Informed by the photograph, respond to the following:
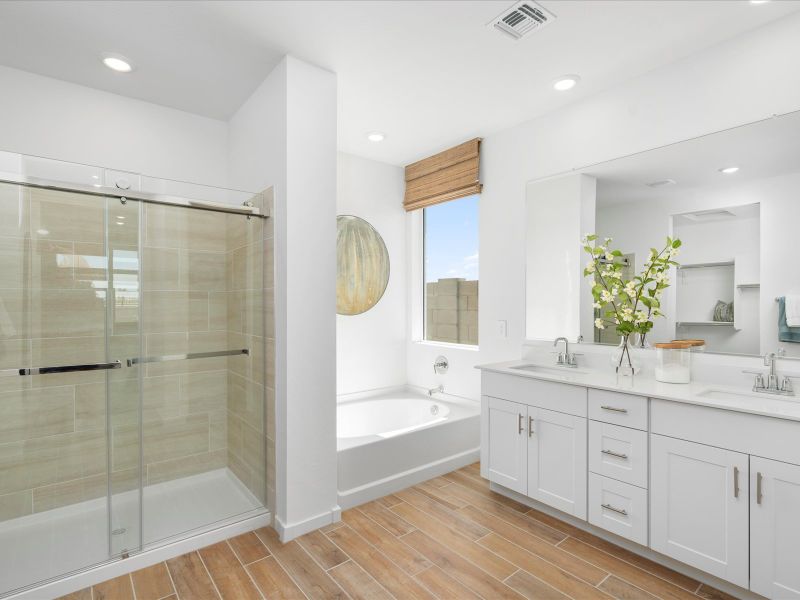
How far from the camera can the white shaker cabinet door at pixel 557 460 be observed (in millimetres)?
2223

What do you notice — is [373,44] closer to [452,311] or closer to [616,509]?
[452,311]

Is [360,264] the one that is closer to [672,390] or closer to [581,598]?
[672,390]

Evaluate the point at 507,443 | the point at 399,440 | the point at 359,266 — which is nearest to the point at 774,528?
the point at 507,443

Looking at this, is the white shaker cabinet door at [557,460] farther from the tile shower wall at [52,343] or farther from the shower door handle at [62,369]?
the shower door handle at [62,369]

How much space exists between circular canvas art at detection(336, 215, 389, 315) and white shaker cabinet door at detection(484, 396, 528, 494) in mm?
1531

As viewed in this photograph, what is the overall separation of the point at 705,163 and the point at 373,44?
184 cm

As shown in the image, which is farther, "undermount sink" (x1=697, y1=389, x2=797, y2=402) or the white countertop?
"undermount sink" (x1=697, y1=389, x2=797, y2=402)

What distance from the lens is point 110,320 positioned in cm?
209

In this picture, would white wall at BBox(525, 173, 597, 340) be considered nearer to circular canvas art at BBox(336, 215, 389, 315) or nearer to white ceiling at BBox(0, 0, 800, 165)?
white ceiling at BBox(0, 0, 800, 165)

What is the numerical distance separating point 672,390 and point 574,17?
1791 millimetres

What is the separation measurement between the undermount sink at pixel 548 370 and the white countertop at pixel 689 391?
2 cm

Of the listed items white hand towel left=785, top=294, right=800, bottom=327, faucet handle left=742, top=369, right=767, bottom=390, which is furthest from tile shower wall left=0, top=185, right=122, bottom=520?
white hand towel left=785, top=294, right=800, bottom=327

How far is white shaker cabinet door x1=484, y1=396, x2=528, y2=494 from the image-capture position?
250 centimetres

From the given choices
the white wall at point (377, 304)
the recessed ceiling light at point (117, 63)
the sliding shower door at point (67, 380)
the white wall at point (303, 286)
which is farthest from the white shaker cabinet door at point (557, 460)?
the recessed ceiling light at point (117, 63)
